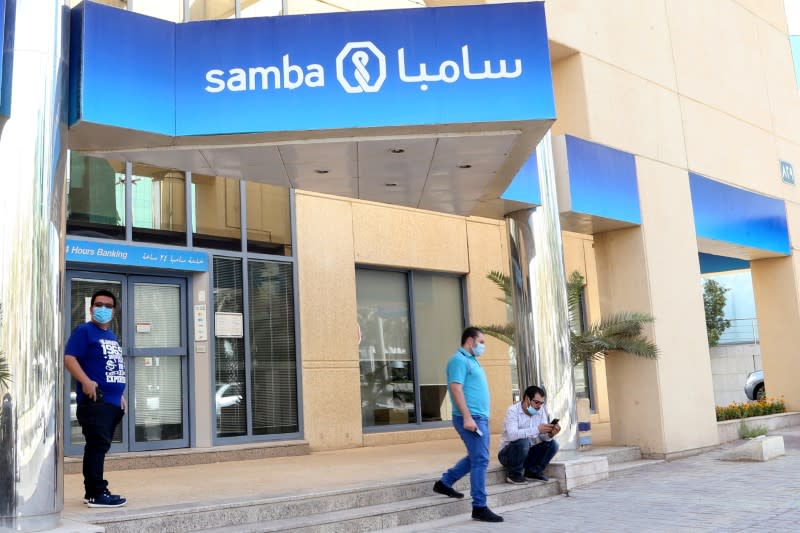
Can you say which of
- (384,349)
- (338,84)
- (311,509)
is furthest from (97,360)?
(384,349)

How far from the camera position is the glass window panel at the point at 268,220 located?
1230 cm

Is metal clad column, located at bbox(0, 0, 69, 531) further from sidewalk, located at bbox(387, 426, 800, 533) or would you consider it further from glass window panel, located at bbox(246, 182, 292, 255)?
glass window panel, located at bbox(246, 182, 292, 255)

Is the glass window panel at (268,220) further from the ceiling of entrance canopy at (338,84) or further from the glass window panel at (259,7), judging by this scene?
the ceiling of entrance canopy at (338,84)

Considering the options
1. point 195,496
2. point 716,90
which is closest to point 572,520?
point 195,496

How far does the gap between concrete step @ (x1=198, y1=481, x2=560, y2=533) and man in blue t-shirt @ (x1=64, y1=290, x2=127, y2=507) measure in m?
1.04

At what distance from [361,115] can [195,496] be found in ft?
12.4

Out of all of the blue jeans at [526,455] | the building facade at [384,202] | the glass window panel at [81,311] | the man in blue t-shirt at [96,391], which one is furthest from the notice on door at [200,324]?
the blue jeans at [526,455]

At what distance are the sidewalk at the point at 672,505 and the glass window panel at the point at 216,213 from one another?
6043 mm

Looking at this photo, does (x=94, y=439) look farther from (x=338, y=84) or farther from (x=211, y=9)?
(x=211, y=9)

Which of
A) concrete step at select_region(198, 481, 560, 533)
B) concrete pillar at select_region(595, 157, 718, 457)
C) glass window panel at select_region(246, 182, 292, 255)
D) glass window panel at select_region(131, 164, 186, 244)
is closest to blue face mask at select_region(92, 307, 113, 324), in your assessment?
concrete step at select_region(198, 481, 560, 533)

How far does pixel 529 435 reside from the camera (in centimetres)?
858

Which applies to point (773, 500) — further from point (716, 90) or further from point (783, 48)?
point (783, 48)

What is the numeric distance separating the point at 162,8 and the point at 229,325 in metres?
4.79

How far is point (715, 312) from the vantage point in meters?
29.1
